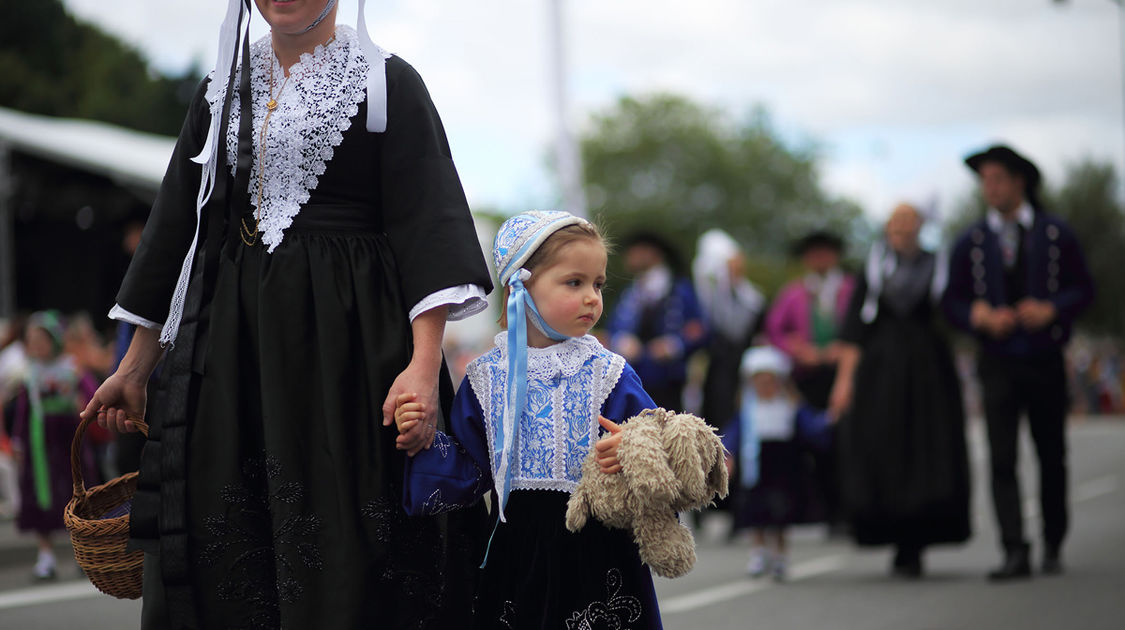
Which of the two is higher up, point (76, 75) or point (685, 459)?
point (76, 75)

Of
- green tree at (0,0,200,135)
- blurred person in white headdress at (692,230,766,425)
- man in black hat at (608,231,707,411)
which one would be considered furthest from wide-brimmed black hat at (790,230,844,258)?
green tree at (0,0,200,135)

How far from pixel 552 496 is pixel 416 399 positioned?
1.98ft

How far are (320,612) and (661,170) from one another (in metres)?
69.2

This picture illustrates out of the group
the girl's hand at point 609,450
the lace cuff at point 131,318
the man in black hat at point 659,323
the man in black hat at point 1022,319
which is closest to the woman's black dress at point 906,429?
the man in black hat at point 1022,319

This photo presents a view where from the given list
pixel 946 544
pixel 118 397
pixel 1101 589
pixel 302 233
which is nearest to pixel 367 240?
pixel 302 233

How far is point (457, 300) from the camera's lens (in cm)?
348

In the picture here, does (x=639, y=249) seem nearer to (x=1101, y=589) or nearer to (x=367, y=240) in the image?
(x=1101, y=589)

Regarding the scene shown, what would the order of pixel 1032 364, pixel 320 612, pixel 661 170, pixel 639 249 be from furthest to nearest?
pixel 661 170, pixel 639 249, pixel 1032 364, pixel 320 612

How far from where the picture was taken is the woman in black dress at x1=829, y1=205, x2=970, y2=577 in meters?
8.66

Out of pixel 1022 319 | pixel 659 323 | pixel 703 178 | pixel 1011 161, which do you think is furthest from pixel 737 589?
pixel 703 178

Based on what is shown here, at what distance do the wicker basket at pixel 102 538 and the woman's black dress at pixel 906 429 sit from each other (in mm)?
5799

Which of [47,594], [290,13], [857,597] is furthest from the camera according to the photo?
[47,594]

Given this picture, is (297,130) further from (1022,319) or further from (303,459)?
(1022,319)

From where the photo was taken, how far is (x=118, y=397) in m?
3.77
